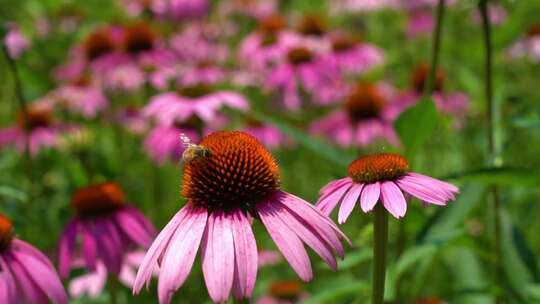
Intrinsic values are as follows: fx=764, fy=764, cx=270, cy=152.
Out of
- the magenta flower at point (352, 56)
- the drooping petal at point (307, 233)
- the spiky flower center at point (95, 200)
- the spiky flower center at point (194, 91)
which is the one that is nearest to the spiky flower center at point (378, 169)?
the drooping petal at point (307, 233)

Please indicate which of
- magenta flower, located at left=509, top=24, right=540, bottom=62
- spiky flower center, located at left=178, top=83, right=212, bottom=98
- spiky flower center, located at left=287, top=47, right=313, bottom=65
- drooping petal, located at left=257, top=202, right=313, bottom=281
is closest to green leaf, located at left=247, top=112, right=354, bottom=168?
drooping petal, located at left=257, top=202, right=313, bottom=281

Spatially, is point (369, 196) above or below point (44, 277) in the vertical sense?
above

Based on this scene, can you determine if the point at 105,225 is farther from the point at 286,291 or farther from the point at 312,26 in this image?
the point at 312,26

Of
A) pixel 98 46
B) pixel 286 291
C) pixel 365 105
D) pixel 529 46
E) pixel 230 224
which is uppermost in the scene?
pixel 529 46

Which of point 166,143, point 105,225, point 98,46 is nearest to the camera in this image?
point 105,225

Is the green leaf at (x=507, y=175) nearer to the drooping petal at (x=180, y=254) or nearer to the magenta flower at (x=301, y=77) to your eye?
the drooping petal at (x=180, y=254)

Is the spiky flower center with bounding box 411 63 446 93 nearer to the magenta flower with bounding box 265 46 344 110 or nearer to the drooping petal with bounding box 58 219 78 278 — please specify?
the magenta flower with bounding box 265 46 344 110

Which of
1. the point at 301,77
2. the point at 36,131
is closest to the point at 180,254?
the point at 301,77

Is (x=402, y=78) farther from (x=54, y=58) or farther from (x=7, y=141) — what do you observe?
(x=7, y=141)
